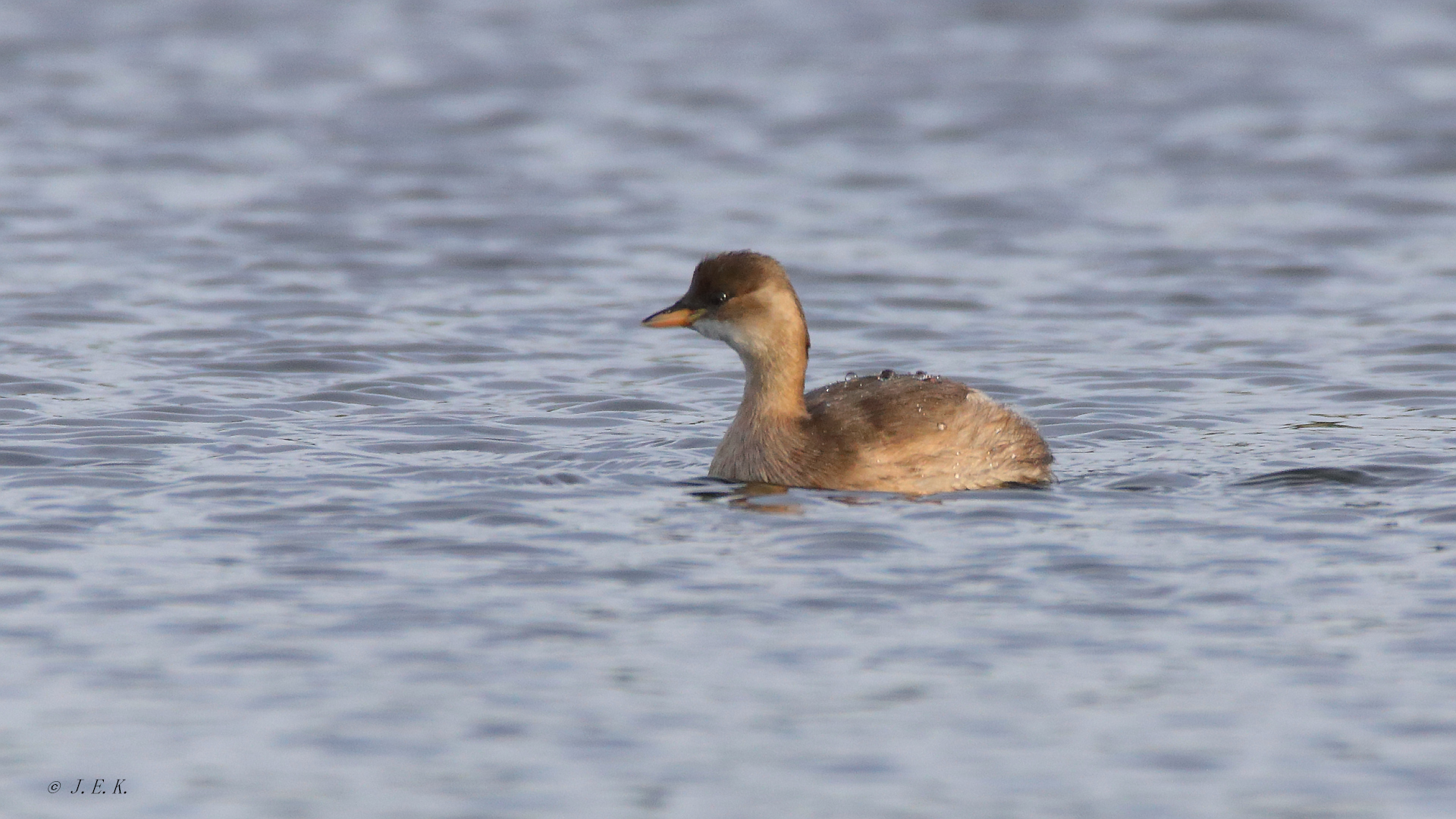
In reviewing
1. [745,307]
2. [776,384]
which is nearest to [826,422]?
[776,384]

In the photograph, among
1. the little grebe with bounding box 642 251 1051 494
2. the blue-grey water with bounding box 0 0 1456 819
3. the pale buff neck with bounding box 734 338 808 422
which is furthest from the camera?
the pale buff neck with bounding box 734 338 808 422

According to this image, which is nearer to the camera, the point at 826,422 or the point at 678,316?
the point at 826,422

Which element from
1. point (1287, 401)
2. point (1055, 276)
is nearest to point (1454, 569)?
point (1287, 401)

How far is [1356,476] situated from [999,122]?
11.6 meters

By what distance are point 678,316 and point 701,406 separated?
2.04 meters

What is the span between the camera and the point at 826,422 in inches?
412

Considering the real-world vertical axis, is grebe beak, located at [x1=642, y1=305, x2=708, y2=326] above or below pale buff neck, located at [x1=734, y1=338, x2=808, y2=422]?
above

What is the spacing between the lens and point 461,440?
11312 mm

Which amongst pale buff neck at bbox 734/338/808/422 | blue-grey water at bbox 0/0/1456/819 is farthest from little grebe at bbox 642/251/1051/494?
blue-grey water at bbox 0/0/1456/819

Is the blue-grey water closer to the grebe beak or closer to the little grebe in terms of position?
the little grebe

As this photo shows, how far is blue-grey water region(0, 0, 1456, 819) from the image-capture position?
6.87 meters

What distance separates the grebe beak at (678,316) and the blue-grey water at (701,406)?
2.52 ft

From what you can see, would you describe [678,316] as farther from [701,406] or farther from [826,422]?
[701,406]

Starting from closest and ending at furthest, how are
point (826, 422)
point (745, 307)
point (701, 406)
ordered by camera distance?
1. point (826, 422)
2. point (745, 307)
3. point (701, 406)
